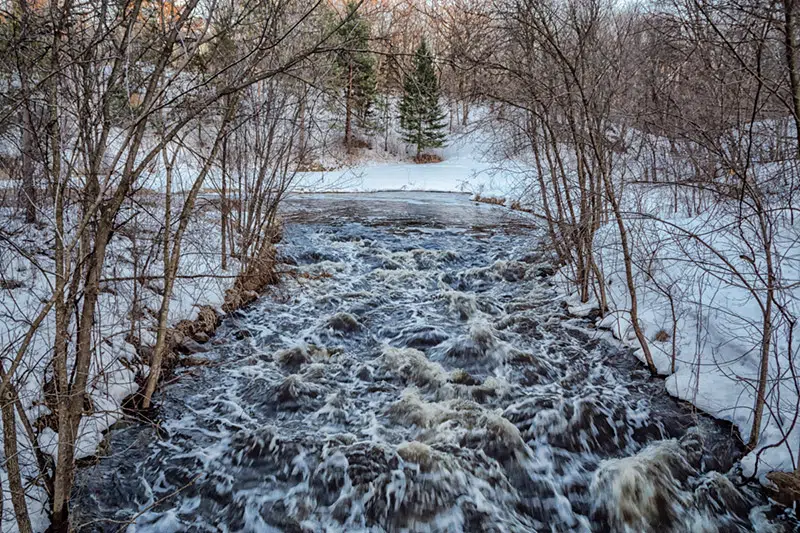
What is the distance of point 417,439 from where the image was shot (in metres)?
4.49

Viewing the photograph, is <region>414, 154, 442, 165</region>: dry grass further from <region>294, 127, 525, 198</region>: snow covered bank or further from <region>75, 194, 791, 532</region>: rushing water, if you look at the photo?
<region>75, 194, 791, 532</region>: rushing water

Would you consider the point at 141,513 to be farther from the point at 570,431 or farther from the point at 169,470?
the point at 570,431

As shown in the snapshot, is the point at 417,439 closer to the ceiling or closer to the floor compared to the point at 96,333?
closer to the floor

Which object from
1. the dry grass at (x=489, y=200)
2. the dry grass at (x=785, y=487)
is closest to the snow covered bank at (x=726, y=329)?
the dry grass at (x=785, y=487)

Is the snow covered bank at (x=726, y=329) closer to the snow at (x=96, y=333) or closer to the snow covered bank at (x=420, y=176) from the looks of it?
the snow at (x=96, y=333)

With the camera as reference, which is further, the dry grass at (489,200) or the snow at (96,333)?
the dry grass at (489,200)

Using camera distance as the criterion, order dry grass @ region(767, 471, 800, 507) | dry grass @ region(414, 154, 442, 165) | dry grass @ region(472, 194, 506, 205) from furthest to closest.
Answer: dry grass @ region(414, 154, 442, 165) → dry grass @ region(472, 194, 506, 205) → dry grass @ region(767, 471, 800, 507)

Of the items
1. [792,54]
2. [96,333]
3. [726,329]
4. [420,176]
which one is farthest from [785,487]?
[420,176]

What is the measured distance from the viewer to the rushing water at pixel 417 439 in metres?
3.63

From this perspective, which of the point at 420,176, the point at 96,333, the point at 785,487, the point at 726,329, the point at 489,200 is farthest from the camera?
the point at 420,176

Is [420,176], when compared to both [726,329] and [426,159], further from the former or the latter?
[726,329]

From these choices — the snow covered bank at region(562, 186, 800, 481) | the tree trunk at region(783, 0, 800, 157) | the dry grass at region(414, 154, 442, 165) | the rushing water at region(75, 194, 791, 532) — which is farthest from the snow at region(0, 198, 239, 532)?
the dry grass at region(414, 154, 442, 165)

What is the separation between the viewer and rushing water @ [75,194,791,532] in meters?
3.63

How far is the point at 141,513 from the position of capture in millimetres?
3334
